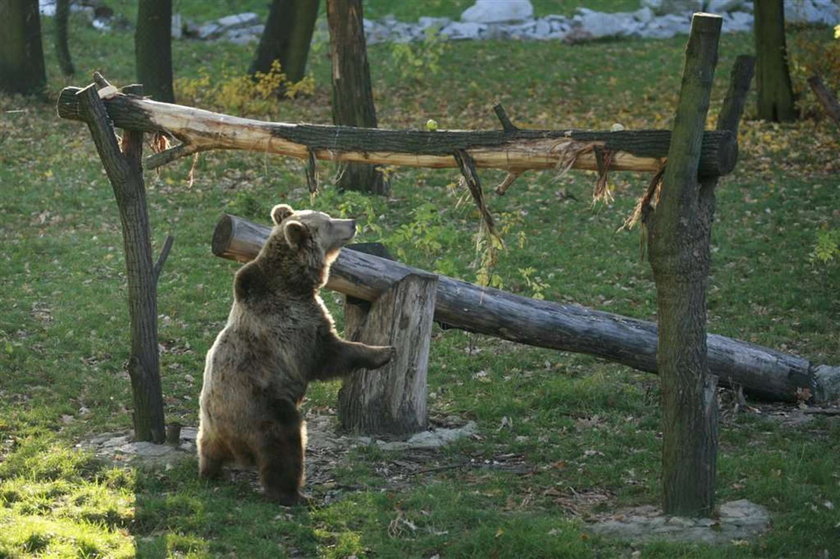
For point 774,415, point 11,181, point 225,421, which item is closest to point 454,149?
point 225,421

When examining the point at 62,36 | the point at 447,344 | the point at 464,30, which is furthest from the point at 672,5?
the point at 447,344

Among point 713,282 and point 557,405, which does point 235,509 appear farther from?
point 713,282

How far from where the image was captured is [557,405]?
10.8m

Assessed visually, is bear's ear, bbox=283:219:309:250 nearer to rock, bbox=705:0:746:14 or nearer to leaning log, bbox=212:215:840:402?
leaning log, bbox=212:215:840:402

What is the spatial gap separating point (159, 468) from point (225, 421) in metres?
0.89

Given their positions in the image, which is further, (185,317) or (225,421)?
(185,317)

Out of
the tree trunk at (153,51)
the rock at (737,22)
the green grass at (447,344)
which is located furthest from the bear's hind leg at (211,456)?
the rock at (737,22)

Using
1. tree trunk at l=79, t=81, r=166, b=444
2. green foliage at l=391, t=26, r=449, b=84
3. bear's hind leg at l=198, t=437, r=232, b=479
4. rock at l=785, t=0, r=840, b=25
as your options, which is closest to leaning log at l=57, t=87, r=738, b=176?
tree trunk at l=79, t=81, r=166, b=444

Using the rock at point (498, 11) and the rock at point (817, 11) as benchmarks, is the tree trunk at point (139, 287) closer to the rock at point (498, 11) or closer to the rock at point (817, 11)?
the rock at point (498, 11)

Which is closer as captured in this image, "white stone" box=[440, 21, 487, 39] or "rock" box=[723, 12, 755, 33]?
"white stone" box=[440, 21, 487, 39]

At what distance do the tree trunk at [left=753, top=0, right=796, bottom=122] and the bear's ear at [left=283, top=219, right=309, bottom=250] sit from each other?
15634mm

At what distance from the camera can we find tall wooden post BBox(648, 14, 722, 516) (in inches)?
285

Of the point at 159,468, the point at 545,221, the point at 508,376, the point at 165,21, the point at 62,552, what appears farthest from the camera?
the point at 165,21

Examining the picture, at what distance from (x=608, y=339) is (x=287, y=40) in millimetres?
14818
